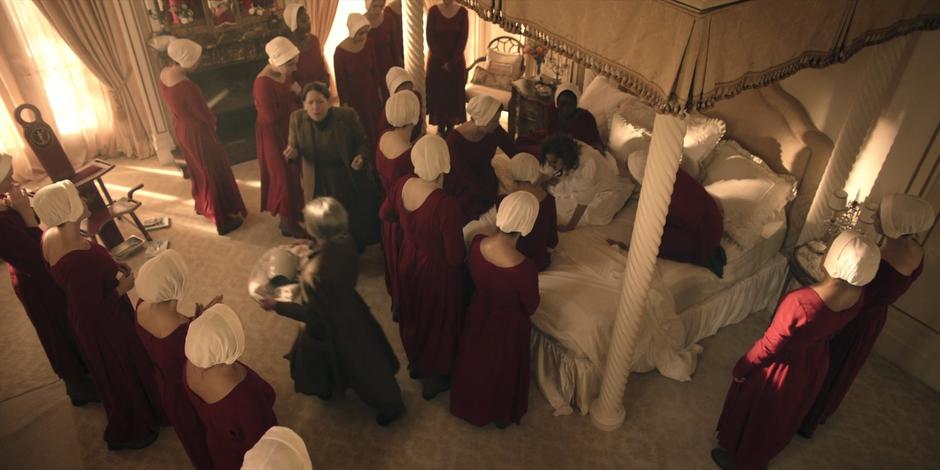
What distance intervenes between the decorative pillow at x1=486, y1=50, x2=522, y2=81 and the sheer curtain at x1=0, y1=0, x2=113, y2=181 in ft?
13.6

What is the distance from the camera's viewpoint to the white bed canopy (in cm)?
211

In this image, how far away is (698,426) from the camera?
11.5 ft

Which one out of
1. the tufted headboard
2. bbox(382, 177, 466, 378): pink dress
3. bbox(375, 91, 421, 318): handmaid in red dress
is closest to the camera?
bbox(382, 177, 466, 378): pink dress

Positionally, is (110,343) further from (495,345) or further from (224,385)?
(495,345)

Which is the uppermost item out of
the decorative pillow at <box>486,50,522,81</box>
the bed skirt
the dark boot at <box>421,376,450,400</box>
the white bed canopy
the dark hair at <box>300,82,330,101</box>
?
the white bed canopy

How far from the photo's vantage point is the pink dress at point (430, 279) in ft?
10.5

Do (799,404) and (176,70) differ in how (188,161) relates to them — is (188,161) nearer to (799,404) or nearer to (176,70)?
(176,70)

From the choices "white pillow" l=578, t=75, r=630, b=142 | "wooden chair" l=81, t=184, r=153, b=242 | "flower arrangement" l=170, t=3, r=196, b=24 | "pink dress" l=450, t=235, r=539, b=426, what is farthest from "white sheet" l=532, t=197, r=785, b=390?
"flower arrangement" l=170, t=3, r=196, b=24

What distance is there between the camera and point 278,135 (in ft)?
15.9

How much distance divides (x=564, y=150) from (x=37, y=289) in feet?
10.4

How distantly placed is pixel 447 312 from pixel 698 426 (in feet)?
5.33

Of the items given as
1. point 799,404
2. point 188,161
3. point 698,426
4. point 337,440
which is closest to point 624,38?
point 799,404

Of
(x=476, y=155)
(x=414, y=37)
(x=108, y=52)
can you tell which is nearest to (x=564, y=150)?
(x=476, y=155)

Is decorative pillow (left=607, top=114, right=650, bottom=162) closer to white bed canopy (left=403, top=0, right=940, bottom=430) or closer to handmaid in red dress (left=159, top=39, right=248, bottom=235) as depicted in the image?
white bed canopy (left=403, top=0, right=940, bottom=430)
